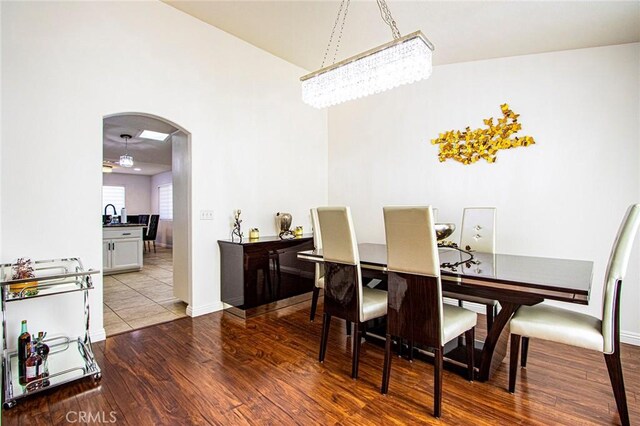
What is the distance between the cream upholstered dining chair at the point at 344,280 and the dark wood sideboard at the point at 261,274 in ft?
3.89

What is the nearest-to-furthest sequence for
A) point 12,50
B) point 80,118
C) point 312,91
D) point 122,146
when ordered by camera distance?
point 12,50 → point 80,118 → point 312,91 → point 122,146

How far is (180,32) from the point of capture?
10.5 feet

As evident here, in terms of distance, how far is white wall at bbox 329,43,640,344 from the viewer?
277 centimetres

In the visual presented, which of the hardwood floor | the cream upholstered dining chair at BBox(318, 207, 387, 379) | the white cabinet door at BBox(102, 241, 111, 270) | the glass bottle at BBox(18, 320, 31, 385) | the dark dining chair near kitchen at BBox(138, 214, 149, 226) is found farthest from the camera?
the dark dining chair near kitchen at BBox(138, 214, 149, 226)

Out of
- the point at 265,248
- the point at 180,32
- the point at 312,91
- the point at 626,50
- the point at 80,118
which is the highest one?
the point at 180,32

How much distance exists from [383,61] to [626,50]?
7.27 feet

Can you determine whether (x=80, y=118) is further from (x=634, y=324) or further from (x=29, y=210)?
(x=634, y=324)

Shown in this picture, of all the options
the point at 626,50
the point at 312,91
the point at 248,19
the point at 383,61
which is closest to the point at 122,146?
the point at 248,19

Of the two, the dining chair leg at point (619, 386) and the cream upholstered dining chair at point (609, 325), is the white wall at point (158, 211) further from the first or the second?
the dining chair leg at point (619, 386)

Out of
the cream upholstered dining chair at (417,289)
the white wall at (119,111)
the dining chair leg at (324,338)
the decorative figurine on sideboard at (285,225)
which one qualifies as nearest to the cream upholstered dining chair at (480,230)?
the cream upholstered dining chair at (417,289)

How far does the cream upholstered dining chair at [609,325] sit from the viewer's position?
1.67 metres

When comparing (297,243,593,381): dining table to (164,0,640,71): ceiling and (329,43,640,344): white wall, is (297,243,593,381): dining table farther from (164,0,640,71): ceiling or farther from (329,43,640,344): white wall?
(164,0,640,71): ceiling

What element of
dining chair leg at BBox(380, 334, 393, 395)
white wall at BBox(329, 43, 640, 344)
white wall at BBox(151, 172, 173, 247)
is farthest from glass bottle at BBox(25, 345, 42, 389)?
white wall at BBox(151, 172, 173, 247)

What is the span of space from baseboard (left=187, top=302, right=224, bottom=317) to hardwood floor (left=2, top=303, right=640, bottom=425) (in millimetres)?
570
